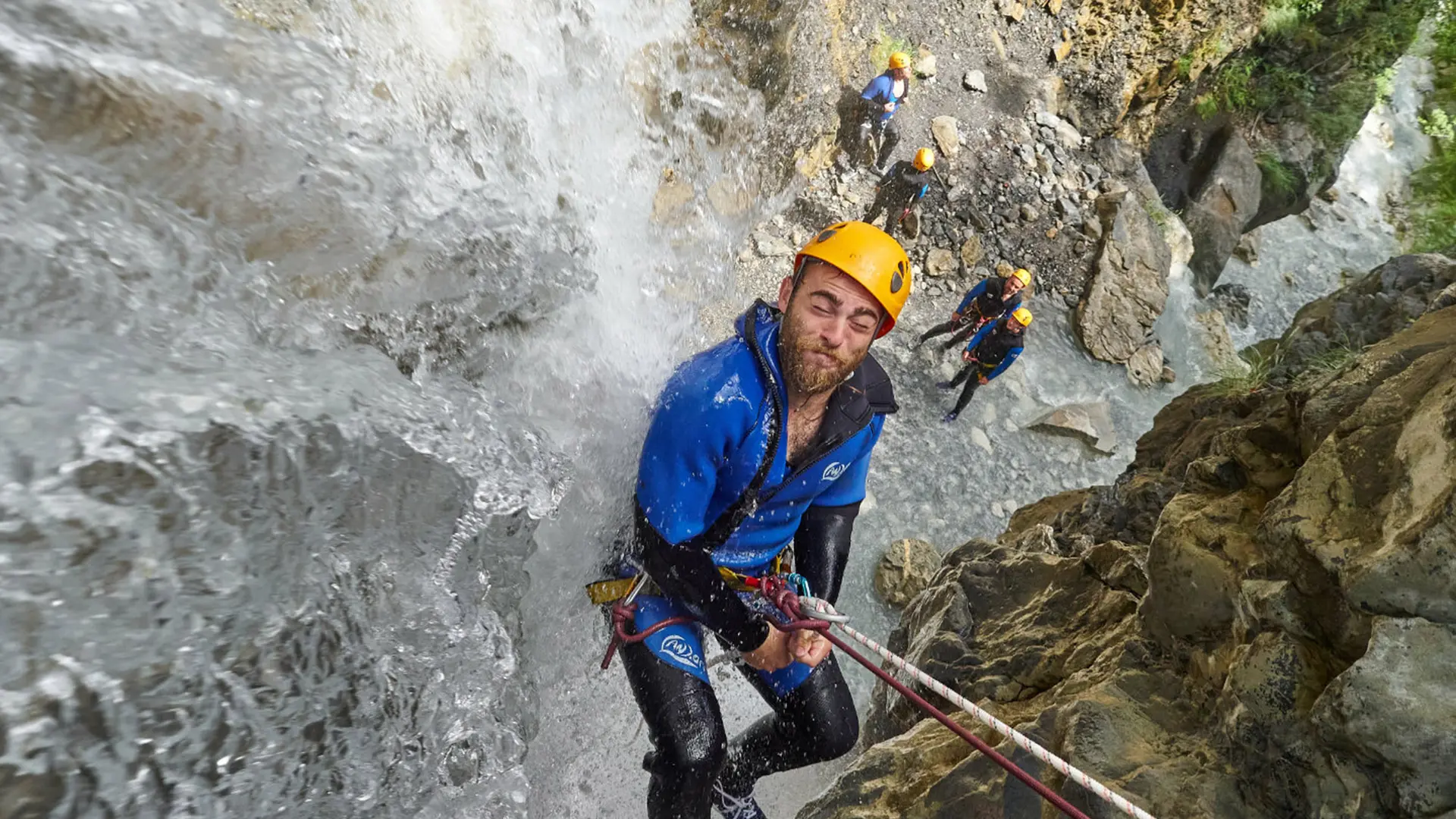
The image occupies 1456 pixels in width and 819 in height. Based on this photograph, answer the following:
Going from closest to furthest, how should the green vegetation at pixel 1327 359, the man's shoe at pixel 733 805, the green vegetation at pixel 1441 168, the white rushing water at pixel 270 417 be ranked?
the white rushing water at pixel 270 417, the man's shoe at pixel 733 805, the green vegetation at pixel 1327 359, the green vegetation at pixel 1441 168

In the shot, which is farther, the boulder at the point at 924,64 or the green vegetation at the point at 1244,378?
the boulder at the point at 924,64

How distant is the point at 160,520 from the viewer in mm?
1801

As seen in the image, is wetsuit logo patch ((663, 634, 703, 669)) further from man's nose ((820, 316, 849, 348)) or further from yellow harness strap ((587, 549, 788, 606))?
man's nose ((820, 316, 849, 348))

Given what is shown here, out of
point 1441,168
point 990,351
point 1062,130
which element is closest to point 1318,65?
point 1441,168

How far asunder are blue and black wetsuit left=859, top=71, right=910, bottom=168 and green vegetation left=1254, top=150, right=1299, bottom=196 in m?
7.00

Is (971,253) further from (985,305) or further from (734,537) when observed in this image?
(734,537)

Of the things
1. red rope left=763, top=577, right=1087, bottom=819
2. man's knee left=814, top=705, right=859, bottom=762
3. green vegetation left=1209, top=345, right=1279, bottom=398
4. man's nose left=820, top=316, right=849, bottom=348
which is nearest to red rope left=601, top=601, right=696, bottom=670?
red rope left=763, top=577, right=1087, bottom=819

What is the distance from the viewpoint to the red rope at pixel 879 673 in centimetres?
219

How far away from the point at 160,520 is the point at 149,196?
1.15 metres

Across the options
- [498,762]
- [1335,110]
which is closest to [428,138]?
[498,762]

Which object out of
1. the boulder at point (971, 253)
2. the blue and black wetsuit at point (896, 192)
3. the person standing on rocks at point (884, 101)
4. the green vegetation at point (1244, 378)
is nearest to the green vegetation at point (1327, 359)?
the green vegetation at point (1244, 378)

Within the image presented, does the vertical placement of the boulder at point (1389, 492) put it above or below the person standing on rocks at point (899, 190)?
below

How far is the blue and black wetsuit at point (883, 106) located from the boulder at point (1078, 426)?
3.98 metres

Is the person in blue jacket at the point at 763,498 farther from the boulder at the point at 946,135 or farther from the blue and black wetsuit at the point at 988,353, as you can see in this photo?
the boulder at the point at 946,135
